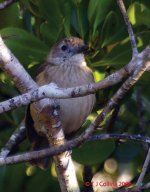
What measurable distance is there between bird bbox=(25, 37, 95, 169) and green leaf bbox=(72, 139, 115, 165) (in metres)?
0.35

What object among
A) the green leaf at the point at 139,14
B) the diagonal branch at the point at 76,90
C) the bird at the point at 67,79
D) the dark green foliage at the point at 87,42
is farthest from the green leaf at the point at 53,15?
the diagonal branch at the point at 76,90

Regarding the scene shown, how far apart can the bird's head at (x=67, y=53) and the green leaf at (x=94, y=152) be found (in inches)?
26.3

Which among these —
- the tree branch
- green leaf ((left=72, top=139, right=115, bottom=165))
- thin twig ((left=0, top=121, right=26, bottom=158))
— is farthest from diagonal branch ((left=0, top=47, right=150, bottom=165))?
green leaf ((left=72, top=139, right=115, bottom=165))

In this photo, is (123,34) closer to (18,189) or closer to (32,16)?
(32,16)

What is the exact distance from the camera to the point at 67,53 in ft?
14.3

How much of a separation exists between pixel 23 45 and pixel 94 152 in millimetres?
714

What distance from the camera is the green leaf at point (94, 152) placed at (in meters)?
3.41

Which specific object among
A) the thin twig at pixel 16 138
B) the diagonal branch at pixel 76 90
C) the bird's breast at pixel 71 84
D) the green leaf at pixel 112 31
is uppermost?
the diagonal branch at pixel 76 90

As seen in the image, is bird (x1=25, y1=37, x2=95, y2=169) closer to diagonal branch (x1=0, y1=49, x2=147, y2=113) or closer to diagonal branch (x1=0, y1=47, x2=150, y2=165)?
diagonal branch (x1=0, y1=47, x2=150, y2=165)

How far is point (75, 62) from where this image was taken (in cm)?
427

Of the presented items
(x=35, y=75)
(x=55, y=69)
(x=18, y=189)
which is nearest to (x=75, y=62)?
(x=55, y=69)

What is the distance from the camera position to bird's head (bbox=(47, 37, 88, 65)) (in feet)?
13.0

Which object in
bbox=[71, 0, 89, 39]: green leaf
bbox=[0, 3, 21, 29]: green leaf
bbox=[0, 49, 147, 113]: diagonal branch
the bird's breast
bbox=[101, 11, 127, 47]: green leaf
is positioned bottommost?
the bird's breast

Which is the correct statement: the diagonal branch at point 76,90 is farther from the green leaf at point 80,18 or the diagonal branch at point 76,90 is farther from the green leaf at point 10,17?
the green leaf at point 10,17
